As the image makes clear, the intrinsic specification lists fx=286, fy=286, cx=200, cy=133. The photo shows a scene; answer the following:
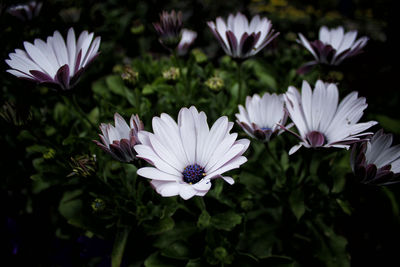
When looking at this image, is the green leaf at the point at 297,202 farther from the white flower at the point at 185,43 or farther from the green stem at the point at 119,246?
the white flower at the point at 185,43

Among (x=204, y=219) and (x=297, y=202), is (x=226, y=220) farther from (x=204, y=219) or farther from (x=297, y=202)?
(x=297, y=202)

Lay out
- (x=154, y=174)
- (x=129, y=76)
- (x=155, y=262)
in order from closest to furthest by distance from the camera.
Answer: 1. (x=154, y=174)
2. (x=155, y=262)
3. (x=129, y=76)

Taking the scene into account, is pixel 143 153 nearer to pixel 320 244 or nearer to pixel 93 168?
pixel 93 168

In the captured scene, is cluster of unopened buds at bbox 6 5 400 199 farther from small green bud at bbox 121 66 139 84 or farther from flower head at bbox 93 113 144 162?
small green bud at bbox 121 66 139 84

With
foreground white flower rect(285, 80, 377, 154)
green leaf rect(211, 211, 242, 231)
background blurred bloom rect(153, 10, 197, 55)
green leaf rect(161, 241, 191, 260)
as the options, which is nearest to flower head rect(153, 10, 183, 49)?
background blurred bloom rect(153, 10, 197, 55)

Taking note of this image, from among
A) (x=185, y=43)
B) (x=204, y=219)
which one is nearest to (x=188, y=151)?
(x=204, y=219)

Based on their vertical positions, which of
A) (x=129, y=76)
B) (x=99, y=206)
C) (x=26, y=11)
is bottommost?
(x=99, y=206)
